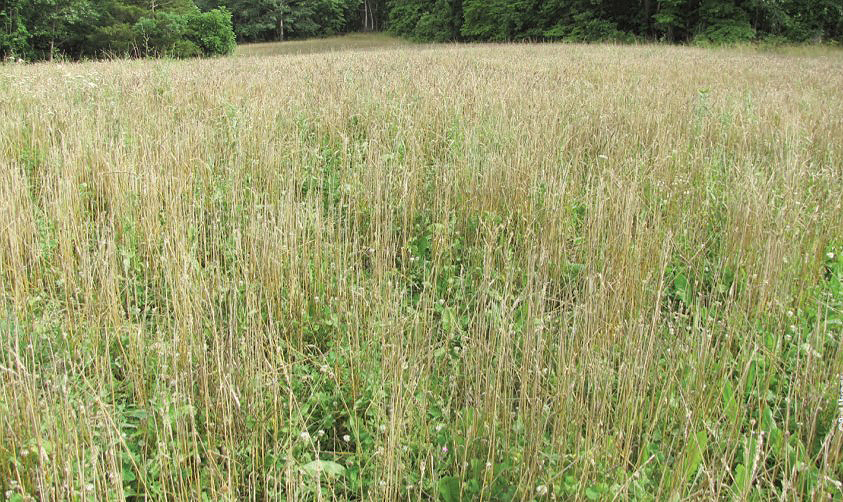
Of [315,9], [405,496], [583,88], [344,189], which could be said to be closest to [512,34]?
[315,9]

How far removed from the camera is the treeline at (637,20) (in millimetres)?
23312

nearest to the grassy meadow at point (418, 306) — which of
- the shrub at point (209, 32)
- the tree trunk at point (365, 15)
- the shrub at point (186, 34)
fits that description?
the shrub at point (186, 34)

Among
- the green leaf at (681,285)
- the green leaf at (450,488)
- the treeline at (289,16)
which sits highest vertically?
the treeline at (289,16)

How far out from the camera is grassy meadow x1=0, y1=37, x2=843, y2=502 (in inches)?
64.4

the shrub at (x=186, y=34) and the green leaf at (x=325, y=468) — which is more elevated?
the shrub at (x=186, y=34)

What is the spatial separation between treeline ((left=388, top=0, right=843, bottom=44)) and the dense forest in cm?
5

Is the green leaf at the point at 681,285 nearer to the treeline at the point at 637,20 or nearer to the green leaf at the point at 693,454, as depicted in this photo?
the green leaf at the point at 693,454

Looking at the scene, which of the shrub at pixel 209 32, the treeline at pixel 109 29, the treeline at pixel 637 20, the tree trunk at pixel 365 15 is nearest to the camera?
the treeline at pixel 109 29

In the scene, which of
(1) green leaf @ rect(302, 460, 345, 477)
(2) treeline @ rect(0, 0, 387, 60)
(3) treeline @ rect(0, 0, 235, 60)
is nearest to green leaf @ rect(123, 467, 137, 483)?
(1) green leaf @ rect(302, 460, 345, 477)

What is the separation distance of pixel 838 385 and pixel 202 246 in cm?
303

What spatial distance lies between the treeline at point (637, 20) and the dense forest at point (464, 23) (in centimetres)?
5

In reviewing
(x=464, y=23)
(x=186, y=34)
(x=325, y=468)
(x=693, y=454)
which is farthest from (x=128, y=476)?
(x=464, y=23)

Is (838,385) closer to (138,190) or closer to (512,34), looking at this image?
(138,190)

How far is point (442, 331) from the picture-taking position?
97.7 inches
